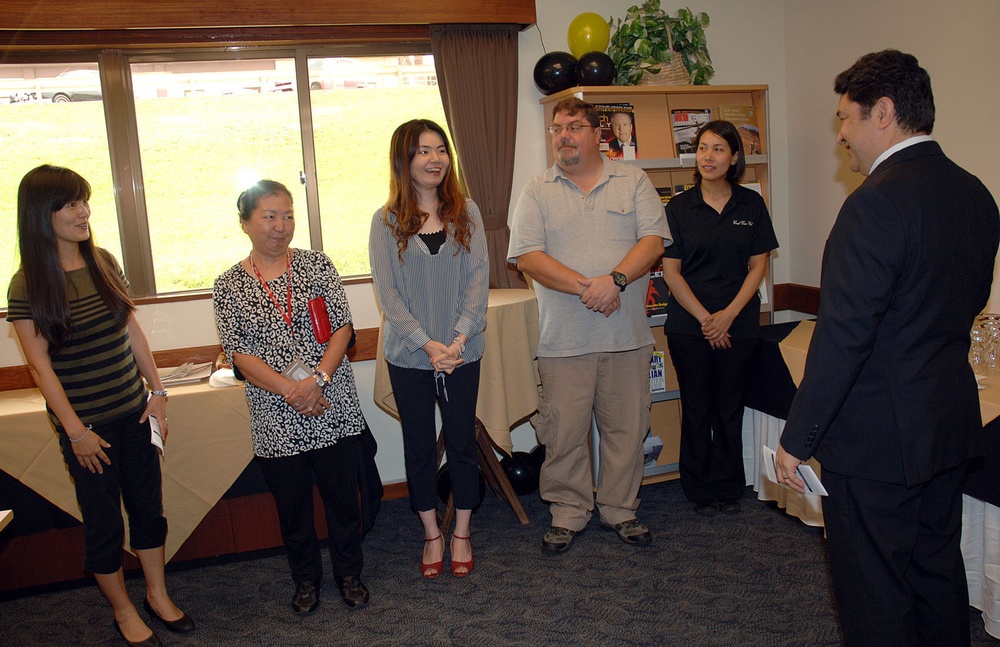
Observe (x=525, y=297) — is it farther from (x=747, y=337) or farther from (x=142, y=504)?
(x=142, y=504)

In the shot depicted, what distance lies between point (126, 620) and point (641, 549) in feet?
6.40

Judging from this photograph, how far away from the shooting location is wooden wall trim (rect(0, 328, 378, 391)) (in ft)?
11.2

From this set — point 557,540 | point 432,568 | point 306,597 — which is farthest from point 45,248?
point 557,540

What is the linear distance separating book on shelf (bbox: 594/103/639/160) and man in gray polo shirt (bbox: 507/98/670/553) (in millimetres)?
568

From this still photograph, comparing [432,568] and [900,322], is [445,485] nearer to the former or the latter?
[432,568]

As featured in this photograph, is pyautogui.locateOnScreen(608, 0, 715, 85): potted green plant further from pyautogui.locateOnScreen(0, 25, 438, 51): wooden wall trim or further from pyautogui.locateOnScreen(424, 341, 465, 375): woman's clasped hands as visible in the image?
pyautogui.locateOnScreen(424, 341, 465, 375): woman's clasped hands

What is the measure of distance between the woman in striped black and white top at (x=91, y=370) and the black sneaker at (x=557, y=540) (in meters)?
1.48

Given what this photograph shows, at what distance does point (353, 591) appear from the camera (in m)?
2.76

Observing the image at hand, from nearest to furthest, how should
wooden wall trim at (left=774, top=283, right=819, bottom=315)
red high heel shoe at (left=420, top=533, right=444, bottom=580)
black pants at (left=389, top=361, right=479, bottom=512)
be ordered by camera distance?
black pants at (left=389, top=361, right=479, bottom=512), red high heel shoe at (left=420, top=533, right=444, bottom=580), wooden wall trim at (left=774, top=283, right=819, bottom=315)

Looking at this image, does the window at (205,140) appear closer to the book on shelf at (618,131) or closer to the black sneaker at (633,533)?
the book on shelf at (618,131)

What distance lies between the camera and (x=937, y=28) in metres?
3.24

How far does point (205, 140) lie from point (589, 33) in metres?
2.01

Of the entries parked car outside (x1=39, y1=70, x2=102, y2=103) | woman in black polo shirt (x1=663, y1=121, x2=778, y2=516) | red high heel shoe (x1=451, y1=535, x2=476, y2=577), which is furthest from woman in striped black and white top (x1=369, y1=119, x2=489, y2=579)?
parked car outside (x1=39, y1=70, x2=102, y2=103)

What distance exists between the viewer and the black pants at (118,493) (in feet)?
7.86
